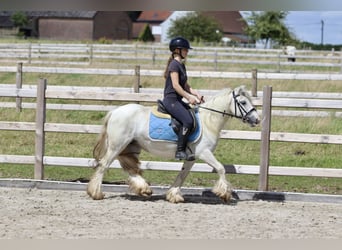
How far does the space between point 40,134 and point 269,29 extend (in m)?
37.8

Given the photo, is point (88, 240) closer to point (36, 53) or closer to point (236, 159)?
point (236, 159)

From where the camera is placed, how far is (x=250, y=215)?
639cm

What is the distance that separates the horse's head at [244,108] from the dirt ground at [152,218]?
940 mm

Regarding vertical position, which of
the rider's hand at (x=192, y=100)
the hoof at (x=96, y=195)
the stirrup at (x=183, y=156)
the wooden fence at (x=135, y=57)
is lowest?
the hoof at (x=96, y=195)

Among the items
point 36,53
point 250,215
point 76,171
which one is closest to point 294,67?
point 36,53

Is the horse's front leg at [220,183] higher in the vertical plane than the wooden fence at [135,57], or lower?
lower

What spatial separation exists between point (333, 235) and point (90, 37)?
4810 centimetres

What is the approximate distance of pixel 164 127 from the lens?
277 inches

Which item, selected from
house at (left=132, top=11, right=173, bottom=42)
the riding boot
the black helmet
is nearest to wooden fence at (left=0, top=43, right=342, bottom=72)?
the black helmet

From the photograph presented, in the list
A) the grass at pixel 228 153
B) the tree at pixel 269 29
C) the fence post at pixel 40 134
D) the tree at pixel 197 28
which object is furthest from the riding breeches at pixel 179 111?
the tree at pixel 197 28

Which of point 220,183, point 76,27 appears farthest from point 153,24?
point 220,183

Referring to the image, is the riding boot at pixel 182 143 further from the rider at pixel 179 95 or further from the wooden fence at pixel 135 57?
the wooden fence at pixel 135 57

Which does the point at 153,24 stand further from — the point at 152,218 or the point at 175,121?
the point at 152,218

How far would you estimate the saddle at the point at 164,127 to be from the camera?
7000 millimetres
